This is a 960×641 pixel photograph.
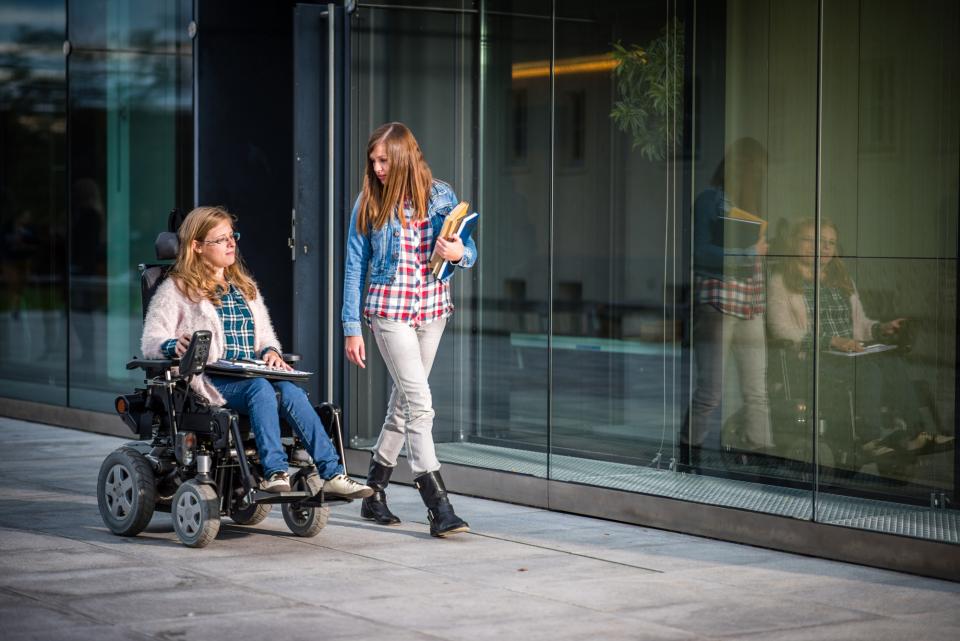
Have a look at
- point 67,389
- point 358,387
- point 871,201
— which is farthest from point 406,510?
point 67,389

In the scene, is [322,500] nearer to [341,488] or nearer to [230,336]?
[341,488]

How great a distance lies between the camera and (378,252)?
23.7 feet

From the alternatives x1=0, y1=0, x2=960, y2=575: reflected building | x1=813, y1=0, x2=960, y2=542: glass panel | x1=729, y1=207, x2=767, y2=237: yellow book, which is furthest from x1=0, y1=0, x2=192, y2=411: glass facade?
x1=813, y1=0, x2=960, y2=542: glass panel

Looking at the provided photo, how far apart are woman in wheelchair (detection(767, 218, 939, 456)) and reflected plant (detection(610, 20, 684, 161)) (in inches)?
44.2

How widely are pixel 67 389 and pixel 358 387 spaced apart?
12.5ft

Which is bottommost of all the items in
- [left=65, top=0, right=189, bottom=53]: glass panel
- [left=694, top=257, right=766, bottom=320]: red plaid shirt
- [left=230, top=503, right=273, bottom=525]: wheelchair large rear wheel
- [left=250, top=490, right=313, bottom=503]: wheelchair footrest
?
[left=230, top=503, right=273, bottom=525]: wheelchair large rear wheel

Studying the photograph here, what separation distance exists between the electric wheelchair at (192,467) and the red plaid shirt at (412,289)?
494mm

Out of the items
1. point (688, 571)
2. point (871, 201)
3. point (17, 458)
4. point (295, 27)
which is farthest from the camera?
point (17, 458)

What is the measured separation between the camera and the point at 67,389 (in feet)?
39.5

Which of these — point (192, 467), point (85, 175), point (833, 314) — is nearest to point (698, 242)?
point (833, 314)

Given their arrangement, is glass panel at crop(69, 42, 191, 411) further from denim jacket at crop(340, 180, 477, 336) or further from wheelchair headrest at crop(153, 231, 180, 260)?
denim jacket at crop(340, 180, 477, 336)

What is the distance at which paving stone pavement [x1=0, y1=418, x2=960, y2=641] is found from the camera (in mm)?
5293

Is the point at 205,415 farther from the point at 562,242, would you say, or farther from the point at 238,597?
the point at 562,242

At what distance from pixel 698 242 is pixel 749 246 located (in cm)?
33
